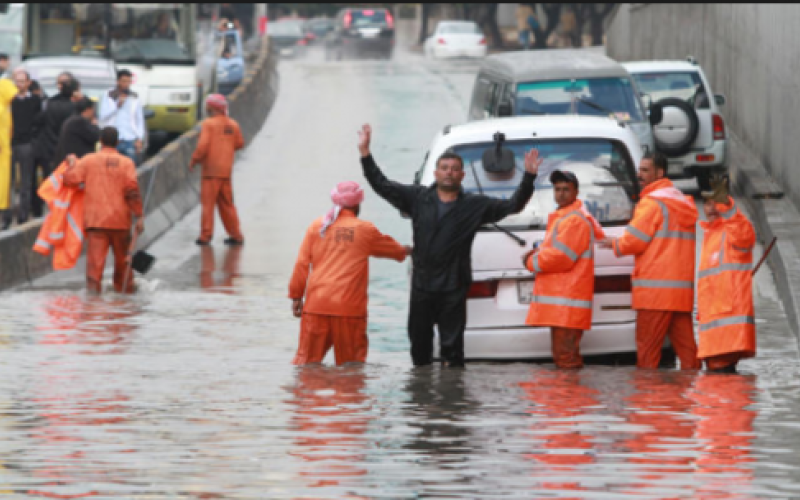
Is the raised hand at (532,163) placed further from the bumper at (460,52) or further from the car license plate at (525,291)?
the bumper at (460,52)

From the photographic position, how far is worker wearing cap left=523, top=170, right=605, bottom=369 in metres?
10.7

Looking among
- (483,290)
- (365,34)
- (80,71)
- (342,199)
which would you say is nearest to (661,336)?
(483,290)

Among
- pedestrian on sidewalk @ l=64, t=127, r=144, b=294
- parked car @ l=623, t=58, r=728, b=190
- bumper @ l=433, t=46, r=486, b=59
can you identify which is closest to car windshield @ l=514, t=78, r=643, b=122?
parked car @ l=623, t=58, r=728, b=190

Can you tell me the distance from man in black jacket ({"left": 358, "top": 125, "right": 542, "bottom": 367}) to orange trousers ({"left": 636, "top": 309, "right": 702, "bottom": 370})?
1131 mm

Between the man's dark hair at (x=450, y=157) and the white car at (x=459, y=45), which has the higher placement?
the white car at (x=459, y=45)

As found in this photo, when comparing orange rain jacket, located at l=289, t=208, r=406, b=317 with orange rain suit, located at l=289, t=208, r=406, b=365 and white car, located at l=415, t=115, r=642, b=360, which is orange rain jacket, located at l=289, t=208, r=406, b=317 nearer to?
orange rain suit, located at l=289, t=208, r=406, b=365

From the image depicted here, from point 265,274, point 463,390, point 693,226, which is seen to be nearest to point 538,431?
point 463,390

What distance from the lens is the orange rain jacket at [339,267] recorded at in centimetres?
1098

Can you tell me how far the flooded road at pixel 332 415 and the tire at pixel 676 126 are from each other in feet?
18.0

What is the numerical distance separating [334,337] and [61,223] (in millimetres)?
6326

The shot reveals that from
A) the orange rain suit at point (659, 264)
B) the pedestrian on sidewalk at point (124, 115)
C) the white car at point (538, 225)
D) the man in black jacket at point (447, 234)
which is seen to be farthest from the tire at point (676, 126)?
the man in black jacket at point (447, 234)

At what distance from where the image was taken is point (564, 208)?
1085 cm

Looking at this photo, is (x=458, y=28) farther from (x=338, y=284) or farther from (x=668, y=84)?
(x=338, y=284)

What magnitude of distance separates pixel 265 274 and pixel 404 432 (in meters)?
9.34
